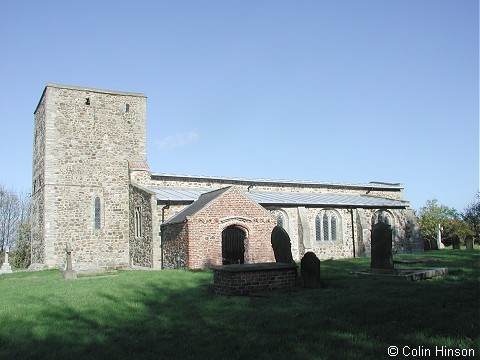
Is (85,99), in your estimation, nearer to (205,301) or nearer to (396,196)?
(205,301)

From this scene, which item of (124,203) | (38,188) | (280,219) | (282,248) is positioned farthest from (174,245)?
(38,188)

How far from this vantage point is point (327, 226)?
2925 cm

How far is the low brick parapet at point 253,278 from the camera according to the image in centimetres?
1090

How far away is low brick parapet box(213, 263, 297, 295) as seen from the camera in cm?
1090

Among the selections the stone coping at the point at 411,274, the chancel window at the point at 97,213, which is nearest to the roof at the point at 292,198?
the chancel window at the point at 97,213

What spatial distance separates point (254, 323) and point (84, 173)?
22.0 meters

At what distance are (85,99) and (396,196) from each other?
25.4 metres

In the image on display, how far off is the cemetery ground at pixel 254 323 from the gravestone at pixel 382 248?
2225mm

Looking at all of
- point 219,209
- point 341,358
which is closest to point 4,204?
point 219,209

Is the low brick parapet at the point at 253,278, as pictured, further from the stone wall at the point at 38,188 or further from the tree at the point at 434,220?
the tree at the point at 434,220

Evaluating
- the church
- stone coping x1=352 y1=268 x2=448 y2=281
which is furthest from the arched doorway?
stone coping x1=352 y1=268 x2=448 y2=281

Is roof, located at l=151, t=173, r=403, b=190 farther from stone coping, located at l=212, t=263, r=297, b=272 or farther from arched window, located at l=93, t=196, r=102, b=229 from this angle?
stone coping, located at l=212, t=263, r=297, b=272

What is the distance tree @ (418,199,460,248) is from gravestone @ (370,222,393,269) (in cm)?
3189

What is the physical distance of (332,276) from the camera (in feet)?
45.4
